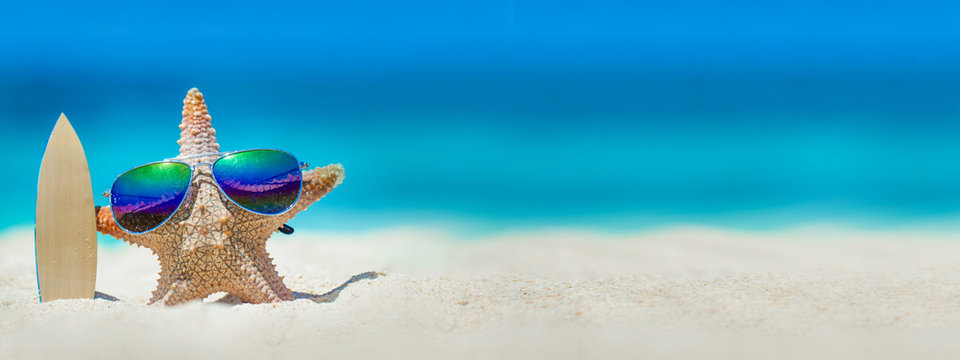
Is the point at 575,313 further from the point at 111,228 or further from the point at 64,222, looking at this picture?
the point at 64,222

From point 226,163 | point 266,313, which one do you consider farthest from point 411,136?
point 266,313

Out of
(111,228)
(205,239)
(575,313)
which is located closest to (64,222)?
(111,228)

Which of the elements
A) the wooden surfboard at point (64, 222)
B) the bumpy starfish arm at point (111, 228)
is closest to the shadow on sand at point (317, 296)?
the wooden surfboard at point (64, 222)

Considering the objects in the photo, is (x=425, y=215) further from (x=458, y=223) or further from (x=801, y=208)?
(x=801, y=208)

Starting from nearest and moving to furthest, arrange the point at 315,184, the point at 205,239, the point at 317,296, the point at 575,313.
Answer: the point at 575,313 → the point at 205,239 → the point at 315,184 → the point at 317,296

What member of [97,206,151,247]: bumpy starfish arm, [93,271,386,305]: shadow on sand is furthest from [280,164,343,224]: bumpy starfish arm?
[97,206,151,247]: bumpy starfish arm

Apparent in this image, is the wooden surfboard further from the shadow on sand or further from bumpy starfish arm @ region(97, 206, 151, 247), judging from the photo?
the shadow on sand

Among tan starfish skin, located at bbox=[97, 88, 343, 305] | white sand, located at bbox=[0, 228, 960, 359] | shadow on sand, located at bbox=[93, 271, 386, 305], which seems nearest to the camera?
white sand, located at bbox=[0, 228, 960, 359]

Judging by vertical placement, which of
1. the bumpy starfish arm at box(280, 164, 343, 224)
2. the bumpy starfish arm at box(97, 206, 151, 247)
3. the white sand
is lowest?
the white sand
